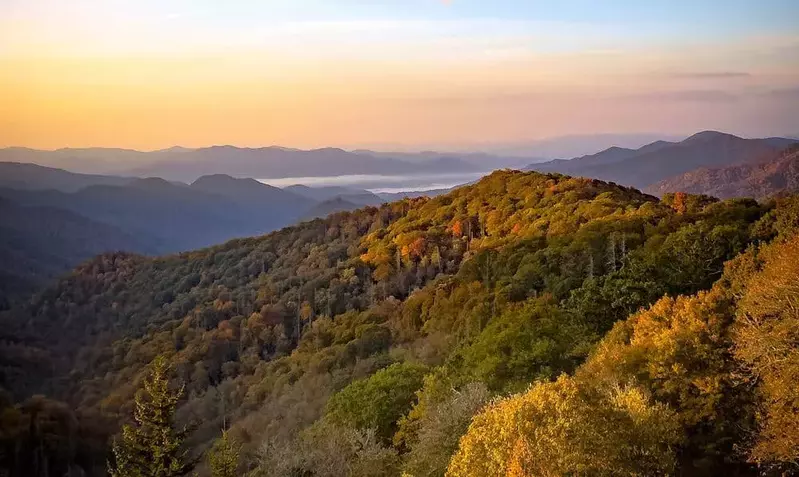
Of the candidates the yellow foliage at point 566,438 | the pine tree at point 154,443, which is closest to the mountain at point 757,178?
the yellow foliage at point 566,438

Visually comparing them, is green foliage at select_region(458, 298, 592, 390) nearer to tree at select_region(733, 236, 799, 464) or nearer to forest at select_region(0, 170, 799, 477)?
forest at select_region(0, 170, 799, 477)

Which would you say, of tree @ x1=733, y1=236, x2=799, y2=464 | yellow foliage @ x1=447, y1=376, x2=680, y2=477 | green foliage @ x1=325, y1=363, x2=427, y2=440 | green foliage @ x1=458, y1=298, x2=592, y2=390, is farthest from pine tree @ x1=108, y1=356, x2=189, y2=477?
tree @ x1=733, y1=236, x2=799, y2=464

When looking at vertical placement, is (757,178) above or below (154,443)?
above

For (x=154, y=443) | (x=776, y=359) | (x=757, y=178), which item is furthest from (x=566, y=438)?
(x=757, y=178)

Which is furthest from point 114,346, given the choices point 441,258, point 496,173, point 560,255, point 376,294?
point 560,255

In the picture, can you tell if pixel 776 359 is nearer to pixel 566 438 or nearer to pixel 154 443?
pixel 566 438

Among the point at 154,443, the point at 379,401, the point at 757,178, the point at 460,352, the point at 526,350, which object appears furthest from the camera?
the point at 757,178
